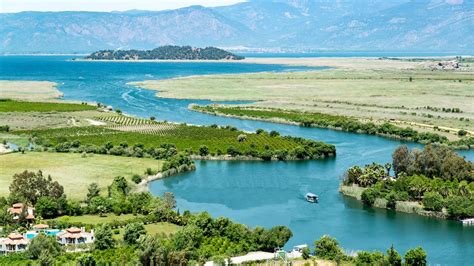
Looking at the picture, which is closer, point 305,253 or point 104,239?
point 305,253

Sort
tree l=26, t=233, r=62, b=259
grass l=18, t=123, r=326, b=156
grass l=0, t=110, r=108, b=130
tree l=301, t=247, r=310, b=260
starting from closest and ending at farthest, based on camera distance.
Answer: tree l=26, t=233, r=62, b=259, tree l=301, t=247, r=310, b=260, grass l=18, t=123, r=326, b=156, grass l=0, t=110, r=108, b=130

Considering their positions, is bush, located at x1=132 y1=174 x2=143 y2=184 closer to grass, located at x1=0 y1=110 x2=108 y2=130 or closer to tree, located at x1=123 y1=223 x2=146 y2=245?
tree, located at x1=123 y1=223 x2=146 y2=245

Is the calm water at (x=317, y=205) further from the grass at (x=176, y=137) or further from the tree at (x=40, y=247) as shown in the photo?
the tree at (x=40, y=247)

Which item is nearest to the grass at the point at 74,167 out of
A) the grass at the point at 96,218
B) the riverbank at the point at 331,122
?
the grass at the point at 96,218

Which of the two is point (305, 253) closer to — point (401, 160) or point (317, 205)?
point (317, 205)

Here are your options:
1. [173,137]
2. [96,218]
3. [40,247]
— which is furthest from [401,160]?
[40,247]

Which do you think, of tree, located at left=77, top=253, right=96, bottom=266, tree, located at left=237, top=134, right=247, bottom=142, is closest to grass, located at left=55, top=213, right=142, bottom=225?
tree, located at left=77, top=253, right=96, bottom=266
